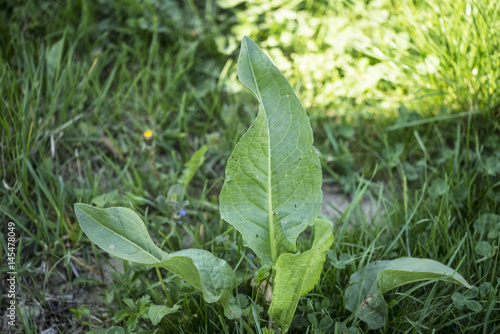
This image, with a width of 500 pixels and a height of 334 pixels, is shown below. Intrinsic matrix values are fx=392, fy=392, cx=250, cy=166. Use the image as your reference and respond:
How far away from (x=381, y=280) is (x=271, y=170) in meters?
0.53

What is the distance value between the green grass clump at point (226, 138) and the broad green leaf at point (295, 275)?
0.10 metres

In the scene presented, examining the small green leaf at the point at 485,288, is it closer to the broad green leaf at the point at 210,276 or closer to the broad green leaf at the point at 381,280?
the broad green leaf at the point at 381,280

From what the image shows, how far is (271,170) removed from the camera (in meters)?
1.34

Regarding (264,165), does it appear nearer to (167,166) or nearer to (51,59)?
(167,166)

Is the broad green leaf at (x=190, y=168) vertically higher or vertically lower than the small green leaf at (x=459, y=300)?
higher

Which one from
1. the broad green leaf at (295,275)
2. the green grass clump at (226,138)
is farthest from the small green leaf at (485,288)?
the broad green leaf at (295,275)

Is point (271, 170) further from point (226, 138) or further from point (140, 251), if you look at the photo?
point (226, 138)

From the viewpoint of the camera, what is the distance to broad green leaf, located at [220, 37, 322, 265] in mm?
1292

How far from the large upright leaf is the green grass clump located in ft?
0.41

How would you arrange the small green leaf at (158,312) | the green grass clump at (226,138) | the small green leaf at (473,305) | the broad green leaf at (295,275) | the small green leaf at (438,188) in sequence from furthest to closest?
the small green leaf at (438,188)
the green grass clump at (226,138)
the small green leaf at (473,305)
the small green leaf at (158,312)
the broad green leaf at (295,275)

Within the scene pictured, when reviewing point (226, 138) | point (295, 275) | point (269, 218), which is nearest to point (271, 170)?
point (269, 218)

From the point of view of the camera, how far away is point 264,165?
4.39 feet

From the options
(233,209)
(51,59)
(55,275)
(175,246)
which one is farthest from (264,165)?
(51,59)

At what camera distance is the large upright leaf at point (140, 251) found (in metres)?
1.23
